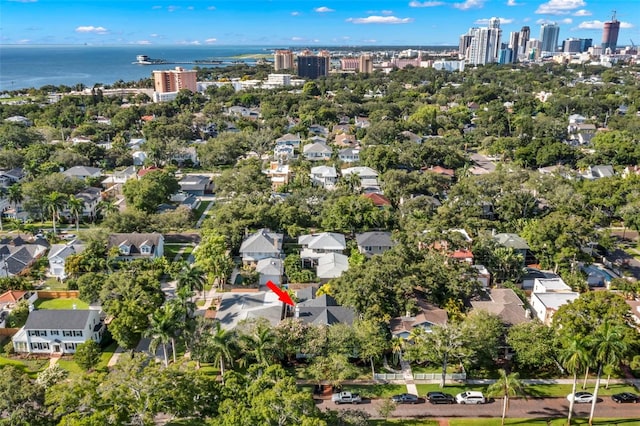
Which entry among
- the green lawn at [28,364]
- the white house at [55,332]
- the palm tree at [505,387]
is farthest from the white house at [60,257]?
the palm tree at [505,387]

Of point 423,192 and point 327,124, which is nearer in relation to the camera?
point 423,192

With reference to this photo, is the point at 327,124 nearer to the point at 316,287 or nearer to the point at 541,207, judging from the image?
the point at 541,207

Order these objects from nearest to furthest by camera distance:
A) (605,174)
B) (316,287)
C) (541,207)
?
(316,287)
(541,207)
(605,174)

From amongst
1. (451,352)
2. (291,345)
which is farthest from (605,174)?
(291,345)

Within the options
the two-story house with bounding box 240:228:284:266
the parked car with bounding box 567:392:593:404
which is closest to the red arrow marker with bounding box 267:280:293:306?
the two-story house with bounding box 240:228:284:266

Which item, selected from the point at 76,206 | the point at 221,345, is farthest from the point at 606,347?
the point at 76,206

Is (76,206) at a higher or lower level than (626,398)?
higher

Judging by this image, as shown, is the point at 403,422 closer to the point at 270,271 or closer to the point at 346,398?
the point at 346,398

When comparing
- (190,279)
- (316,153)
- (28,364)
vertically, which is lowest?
(28,364)
